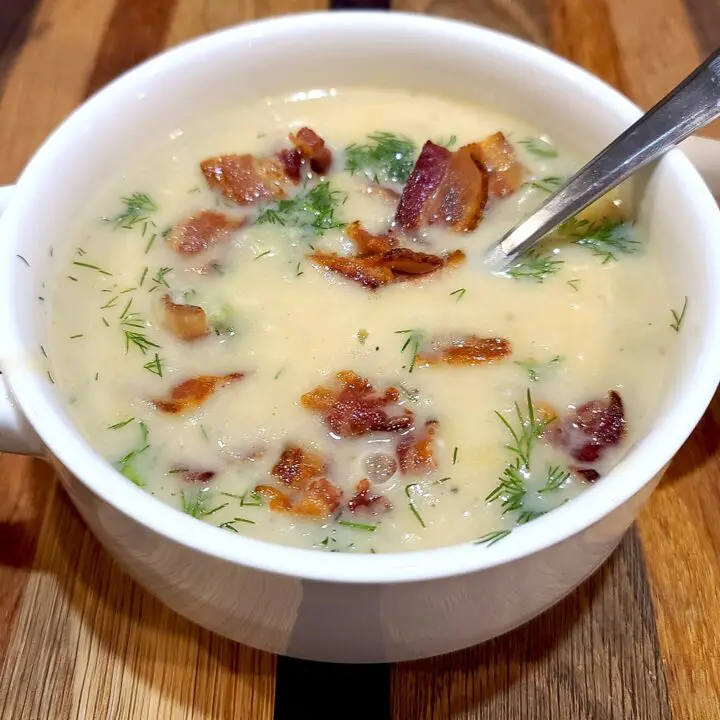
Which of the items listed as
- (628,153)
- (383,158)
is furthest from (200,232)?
(628,153)

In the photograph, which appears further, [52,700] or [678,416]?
[52,700]

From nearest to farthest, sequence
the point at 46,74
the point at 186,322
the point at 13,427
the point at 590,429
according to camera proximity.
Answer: the point at 13,427 < the point at 590,429 < the point at 186,322 < the point at 46,74

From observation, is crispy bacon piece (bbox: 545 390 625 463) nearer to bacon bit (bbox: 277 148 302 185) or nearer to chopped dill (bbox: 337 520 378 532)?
chopped dill (bbox: 337 520 378 532)

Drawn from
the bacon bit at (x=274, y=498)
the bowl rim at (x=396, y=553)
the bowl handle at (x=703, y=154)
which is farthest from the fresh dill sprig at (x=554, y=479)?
the bowl handle at (x=703, y=154)

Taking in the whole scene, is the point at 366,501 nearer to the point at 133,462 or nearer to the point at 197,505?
the point at 197,505

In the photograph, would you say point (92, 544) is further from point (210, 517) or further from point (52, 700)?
point (210, 517)

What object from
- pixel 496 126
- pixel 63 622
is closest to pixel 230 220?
pixel 496 126

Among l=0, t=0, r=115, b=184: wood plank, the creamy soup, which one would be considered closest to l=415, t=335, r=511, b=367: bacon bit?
the creamy soup
